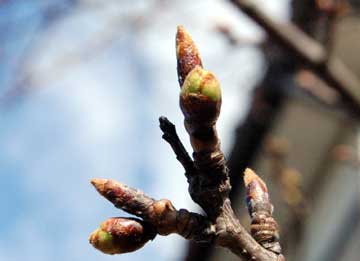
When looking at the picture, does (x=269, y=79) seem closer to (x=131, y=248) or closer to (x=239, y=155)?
(x=239, y=155)

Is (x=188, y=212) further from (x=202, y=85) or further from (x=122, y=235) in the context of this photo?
(x=202, y=85)

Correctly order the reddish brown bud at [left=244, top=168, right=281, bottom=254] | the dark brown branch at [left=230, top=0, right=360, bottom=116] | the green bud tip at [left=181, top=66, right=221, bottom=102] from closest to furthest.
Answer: the green bud tip at [left=181, top=66, right=221, bottom=102] < the reddish brown bud at [left=244, top=168, right=281, bottom=254] < the dark brown branch at [left=230, top=0, right=360, bottom=116]

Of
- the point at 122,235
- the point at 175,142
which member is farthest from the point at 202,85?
the point at 122,235

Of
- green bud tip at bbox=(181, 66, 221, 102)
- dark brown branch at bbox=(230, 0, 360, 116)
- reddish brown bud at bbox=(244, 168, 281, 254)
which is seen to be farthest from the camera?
dark brown branch at bbox=(230, 0, 360, 116)

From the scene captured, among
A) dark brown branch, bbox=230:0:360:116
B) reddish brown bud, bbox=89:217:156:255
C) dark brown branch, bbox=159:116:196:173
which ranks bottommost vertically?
reddish brown bud, bbox=89:217:156:255

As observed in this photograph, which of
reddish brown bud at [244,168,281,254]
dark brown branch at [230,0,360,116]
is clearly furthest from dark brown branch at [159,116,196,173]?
dark brown branch at [230,0,360,116]

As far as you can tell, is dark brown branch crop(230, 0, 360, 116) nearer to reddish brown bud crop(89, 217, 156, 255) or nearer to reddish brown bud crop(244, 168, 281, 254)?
reddish brown bud crop(244, 168, 281, 254)

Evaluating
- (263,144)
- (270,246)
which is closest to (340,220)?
(263,144)
